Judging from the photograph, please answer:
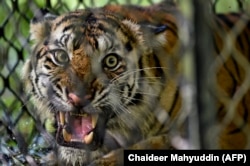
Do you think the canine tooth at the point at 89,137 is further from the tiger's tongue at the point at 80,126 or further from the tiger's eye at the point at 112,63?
the tiger's eye at the point at 112,63

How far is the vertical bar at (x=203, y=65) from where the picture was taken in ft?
3.16

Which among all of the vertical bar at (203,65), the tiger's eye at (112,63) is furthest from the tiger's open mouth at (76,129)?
the vertical bar at (203,65)

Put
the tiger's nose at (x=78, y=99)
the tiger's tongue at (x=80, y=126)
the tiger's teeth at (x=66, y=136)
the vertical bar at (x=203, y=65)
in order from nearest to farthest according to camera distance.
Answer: the vertical bar at (x=203, y=65) → the tiger's nose at (x=78, y=99) → the tiger's tongue at (x=80, y=126) → the tiger's teeth at (x=66, y=136)

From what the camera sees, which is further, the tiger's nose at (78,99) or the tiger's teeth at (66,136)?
the tiger's teeth at (66,136)

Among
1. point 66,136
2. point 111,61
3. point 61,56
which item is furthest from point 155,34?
point 66,136

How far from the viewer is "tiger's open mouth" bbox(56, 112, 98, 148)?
5.74 ft

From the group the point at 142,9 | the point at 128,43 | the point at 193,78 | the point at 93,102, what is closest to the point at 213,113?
the point at 193,78

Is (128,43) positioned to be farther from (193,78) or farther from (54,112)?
(193,78)

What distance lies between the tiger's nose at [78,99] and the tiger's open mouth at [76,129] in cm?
4

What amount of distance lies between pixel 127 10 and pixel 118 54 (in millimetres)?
218

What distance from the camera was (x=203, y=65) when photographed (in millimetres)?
970

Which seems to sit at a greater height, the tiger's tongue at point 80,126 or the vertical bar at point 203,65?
the tiger's tongue at point 80,126

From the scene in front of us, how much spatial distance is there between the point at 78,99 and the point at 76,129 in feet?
0.63

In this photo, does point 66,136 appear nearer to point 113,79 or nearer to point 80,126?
point 80,126
